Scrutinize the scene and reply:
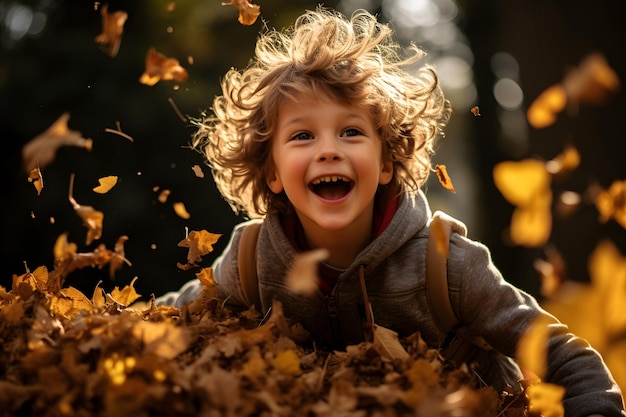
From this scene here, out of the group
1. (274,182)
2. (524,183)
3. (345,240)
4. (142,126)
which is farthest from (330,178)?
(142,126)

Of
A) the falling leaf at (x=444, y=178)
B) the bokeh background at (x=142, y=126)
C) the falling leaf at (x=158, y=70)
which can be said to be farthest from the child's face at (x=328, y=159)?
the bokeh background at (x=142, y=126)

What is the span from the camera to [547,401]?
1.92 meters

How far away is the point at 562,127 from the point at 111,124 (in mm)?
3161

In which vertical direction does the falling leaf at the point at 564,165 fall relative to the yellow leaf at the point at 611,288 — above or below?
above

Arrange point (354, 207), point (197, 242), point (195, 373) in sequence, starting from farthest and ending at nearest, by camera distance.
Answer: point (197, 242), point (354, 207), point (195, 373)

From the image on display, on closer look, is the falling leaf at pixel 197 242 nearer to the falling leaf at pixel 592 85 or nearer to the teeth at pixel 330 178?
the teeth at pixel 330 178

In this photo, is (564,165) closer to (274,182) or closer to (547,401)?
(547,401)

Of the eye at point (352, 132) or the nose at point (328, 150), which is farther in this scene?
the eye at point (352, 132)

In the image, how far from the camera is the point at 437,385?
166 centimetres

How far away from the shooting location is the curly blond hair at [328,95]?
2.38 m

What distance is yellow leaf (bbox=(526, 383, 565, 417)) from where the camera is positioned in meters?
1.91

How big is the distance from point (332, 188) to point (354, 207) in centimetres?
12

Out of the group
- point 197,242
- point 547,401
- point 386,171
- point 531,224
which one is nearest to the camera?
point 531,224

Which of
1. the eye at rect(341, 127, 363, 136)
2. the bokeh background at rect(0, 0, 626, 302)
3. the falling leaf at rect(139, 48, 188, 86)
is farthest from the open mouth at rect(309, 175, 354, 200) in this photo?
the bokeh background at rect(0, 0, 626, 302)
